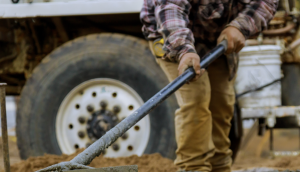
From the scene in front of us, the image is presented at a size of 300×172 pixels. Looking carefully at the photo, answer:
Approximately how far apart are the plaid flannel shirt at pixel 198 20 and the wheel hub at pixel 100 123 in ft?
2.93

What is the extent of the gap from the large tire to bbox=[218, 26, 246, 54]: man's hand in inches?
36.0

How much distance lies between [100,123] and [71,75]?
49 cm

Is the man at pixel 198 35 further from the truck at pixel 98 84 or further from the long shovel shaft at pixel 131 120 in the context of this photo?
the truck at pixel 98 84

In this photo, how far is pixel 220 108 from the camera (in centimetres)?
288

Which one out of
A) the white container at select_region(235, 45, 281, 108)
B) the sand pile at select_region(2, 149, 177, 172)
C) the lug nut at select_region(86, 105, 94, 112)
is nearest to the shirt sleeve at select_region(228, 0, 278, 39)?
the white container at select_region(235, 45, 281, 108)

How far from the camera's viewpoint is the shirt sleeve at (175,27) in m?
2.25

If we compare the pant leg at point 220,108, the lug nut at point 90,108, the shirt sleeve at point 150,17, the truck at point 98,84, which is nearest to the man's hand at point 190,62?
the shirt sleeve at point 150,17

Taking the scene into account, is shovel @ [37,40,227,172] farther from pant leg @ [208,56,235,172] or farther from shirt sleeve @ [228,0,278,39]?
pant leg @ [208,56,235,172]

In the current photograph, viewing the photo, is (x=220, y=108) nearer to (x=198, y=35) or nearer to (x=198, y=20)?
(x=198, y=35)

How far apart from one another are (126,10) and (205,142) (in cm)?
130

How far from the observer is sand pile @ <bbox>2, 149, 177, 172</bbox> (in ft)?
8.94

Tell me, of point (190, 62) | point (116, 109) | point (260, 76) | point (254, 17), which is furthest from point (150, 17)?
point (260, 76)

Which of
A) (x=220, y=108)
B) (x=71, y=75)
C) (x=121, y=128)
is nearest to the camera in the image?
(x=121, y=128)

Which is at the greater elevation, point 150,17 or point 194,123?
point 150,17
